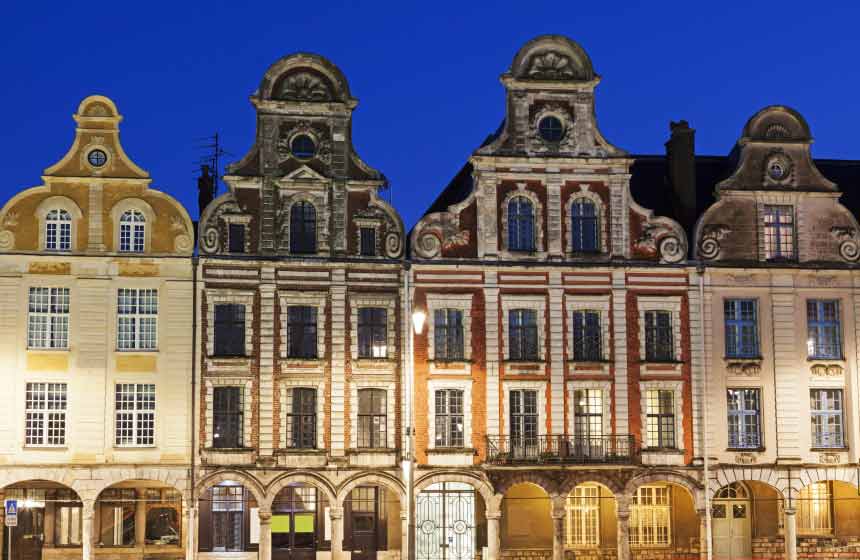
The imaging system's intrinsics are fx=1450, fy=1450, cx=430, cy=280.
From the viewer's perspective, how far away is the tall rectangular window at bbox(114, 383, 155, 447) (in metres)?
45.2

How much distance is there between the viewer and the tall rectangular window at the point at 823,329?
4875cm

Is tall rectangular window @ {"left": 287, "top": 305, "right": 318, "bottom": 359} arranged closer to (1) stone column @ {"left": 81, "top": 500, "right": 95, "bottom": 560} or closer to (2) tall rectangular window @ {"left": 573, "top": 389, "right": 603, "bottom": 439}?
(1) stone column @ {"left": 81, "top": 500, "right": 95, "bottom": 560}

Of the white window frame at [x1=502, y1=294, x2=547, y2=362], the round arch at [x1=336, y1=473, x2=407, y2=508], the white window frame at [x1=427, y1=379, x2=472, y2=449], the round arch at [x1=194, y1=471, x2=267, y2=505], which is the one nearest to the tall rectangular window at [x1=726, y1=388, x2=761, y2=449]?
the white window frame at [x1=502, y1=294, x2=547, y2=362]

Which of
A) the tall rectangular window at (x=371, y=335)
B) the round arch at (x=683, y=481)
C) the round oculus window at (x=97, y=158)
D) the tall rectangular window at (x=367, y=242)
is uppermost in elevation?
the round oculus window at (x=97, y=158)

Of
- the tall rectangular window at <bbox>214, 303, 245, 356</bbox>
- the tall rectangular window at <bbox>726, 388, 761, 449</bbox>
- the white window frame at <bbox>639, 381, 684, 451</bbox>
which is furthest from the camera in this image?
the tall rectangular window at <bbox>726, 388, 761, 449</bbox>

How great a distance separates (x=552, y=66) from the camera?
48.3 m

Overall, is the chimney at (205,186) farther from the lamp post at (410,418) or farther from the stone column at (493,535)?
the stone column at (493,535)

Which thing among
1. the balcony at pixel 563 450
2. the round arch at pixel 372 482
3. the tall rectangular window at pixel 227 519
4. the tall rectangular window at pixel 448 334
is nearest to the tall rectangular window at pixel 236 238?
the tall rectangular window at pixel 448 334

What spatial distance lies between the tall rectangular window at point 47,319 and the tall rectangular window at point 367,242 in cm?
953

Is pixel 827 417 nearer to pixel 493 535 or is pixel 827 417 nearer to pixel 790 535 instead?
pixel 790 535

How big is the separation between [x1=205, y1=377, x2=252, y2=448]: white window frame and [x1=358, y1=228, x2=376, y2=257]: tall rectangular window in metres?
→ 5.61

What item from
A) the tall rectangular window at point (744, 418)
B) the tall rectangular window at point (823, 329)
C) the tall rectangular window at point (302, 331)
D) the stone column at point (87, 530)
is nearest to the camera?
the stone column at point (87, 530)

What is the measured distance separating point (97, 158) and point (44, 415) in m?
8.25

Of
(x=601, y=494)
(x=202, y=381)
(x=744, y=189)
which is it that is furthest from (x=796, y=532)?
(x=202, y=381)
